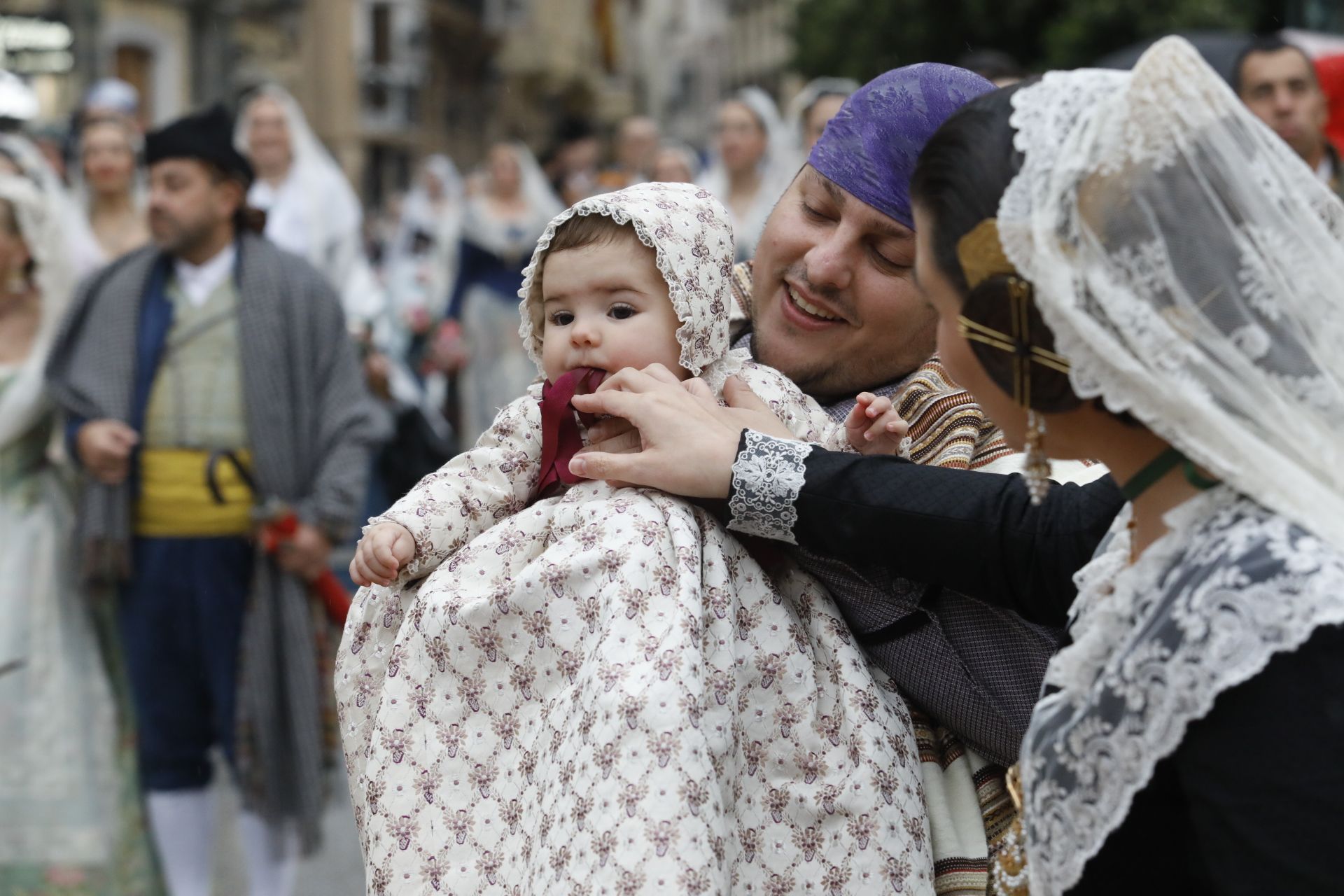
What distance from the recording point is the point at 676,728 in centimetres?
187

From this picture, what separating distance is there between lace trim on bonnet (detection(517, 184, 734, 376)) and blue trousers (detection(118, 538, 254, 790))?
2.65 m

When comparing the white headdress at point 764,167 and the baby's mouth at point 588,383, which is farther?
the white headdress at point 764,167

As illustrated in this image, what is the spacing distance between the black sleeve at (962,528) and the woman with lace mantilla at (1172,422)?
0.24 metres

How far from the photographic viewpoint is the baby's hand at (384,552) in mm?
2238

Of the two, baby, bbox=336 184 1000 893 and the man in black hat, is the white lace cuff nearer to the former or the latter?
baby, bbox=336 184 1000 893

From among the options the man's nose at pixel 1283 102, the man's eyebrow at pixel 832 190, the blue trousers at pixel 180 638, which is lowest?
the blue trousers at pixel 180 638

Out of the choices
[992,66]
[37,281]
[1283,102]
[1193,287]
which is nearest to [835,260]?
[1193,287]

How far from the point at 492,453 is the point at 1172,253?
1102 millimetres

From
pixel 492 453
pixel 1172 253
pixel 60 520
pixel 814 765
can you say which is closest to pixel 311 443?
pixel 60 520

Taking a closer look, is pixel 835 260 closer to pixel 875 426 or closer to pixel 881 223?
pixel 881 223

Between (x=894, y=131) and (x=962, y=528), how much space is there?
2.07ft

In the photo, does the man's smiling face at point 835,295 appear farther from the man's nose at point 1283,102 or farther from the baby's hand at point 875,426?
the man's nose at point 1283,102

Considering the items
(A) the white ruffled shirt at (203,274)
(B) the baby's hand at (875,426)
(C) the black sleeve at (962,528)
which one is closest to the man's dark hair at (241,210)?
(A) the white ruffled shirt at (203,274)

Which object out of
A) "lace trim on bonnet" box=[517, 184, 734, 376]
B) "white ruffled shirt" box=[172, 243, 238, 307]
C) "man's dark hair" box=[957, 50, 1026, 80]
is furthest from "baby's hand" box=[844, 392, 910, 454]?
"man's dark hair" box=[957, 50, 1026, 80]
